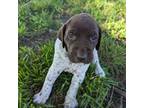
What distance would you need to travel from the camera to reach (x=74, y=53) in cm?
237

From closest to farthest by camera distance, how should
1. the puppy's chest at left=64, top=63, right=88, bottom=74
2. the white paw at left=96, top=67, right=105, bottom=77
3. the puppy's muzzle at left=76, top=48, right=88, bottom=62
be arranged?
the puppy's muzzle at left=76, top=48, right=88, bottom=62 < the puppy's chest at left=64, top=63, right=88, bottom=74 < the white paw at left=96, top=67, right=105, bottom=77

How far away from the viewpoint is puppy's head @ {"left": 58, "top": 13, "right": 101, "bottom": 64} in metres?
2.36

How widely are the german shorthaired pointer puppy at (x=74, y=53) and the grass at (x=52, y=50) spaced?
0.13ft

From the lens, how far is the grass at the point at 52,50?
2619 millimetres

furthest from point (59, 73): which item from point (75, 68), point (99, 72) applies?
point (99, 72)

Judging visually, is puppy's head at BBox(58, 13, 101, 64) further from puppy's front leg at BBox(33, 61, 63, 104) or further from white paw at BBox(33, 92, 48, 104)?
white paw at BBox(33, 92, 48, 104)

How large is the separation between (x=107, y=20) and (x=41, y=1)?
1.26ft

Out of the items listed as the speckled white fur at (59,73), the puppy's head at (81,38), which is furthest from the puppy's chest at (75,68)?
the puppy's head at (81,38)

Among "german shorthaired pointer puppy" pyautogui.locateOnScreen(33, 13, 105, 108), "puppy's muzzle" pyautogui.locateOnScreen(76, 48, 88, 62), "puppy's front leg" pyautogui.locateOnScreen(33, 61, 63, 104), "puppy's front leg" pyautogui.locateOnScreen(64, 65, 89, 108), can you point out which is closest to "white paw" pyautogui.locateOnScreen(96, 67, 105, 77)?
"german shorthaired pointer puppy" pyautogui.locateOnScreen(33, 13, 105, 108)

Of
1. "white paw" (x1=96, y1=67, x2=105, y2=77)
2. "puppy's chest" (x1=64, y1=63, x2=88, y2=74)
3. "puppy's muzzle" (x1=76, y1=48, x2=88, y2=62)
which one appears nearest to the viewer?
"puppy's muzzle" (x1=76, y1=48, x2=88, y2=62)

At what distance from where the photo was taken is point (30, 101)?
8.53ft

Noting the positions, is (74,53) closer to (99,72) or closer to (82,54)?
(82,54)

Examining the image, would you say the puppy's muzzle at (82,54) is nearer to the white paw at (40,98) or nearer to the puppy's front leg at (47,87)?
the puppy's front leg at (47,87)
